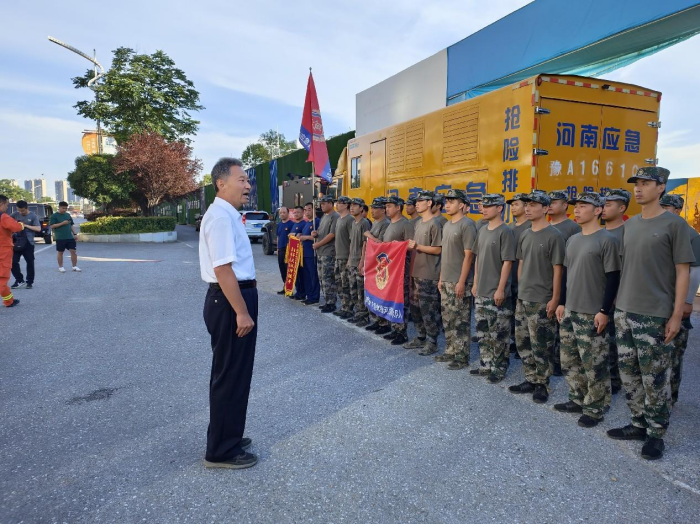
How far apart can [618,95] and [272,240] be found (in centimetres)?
1252

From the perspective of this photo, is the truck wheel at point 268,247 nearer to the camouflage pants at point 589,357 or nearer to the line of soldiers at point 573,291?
the line of soldiers at point 573,291

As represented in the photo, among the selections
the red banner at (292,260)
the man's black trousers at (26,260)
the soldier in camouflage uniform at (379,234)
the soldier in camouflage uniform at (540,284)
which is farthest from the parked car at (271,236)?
the soldier in camouflage uniform at (540,284)

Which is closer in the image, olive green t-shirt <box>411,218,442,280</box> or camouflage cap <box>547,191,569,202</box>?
camouflage cap <box>547,191,569,202</box>

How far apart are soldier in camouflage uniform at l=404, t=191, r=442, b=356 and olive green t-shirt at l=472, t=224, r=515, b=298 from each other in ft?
2.52

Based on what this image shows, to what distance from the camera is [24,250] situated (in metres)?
9.41

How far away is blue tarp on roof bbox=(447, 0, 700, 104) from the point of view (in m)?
8.97

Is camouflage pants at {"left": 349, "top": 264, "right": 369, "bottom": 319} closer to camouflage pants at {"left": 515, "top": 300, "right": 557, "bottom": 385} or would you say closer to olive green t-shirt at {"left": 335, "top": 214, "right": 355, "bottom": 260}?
olive green t-shirt at {"left": 335, "top": 214, "right": 355, "bottom": 260}

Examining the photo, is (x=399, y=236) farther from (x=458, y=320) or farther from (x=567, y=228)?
(x=567, y=228)

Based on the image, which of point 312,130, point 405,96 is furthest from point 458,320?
point 405,96

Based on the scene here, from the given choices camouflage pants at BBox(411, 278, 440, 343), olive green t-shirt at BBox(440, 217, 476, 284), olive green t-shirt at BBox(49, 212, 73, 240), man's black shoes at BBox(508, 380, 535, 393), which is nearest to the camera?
man's black shoes at BBox(508, 380, 535, 393)

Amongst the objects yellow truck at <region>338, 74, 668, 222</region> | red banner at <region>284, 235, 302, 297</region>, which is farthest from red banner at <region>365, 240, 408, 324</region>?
red banner at <region>284, 235, 302, 297</region>

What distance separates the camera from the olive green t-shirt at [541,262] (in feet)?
12.9

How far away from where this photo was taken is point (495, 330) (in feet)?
14.5

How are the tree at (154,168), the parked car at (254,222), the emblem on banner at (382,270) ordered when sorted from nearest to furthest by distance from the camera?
the emblem on banner at (382,270), the parked car at (254,222), the tree at (154,168)
